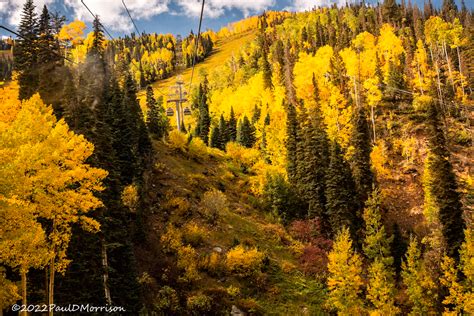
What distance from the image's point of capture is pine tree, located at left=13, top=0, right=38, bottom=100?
36.6 meters

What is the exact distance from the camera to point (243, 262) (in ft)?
124

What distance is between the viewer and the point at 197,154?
226 ft

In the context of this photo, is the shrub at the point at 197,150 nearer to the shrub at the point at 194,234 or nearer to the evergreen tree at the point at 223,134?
the evergreen tree at the point at 223,134

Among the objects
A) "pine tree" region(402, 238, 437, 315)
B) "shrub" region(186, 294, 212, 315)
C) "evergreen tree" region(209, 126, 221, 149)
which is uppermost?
"evergreen tree" region(209, 126, 221, 149)

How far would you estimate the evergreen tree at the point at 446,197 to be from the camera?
37094mm

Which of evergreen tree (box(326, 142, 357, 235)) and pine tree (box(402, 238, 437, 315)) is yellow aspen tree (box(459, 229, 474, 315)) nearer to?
pine tree (box(402, 238, 437, 315))

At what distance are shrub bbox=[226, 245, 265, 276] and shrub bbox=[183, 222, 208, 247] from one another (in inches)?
155

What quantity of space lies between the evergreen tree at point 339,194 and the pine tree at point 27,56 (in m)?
36.7

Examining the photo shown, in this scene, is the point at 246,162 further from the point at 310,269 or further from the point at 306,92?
the point at 310,269

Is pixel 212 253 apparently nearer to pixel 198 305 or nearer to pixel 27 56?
pixel 198 305

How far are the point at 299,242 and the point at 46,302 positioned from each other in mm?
33844

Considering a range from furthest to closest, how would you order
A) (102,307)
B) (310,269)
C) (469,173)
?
(469,173) < (310,269) < (102,307)

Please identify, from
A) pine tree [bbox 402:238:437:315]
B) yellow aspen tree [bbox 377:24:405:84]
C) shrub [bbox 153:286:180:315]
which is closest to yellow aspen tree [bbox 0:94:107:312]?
shrub [bbox 153:286:180:315]

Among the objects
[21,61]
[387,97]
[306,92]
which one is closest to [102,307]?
[21,61]
